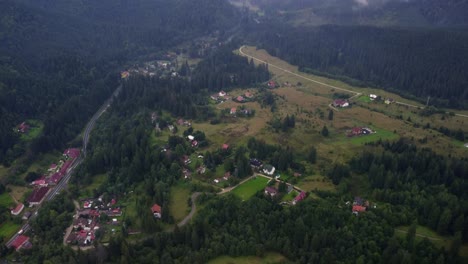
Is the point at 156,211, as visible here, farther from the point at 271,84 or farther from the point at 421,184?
the point at 271,84

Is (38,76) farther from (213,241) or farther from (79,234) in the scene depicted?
(213,241)

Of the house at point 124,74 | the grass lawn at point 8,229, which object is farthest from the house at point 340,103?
the grass lawn at point 8,229

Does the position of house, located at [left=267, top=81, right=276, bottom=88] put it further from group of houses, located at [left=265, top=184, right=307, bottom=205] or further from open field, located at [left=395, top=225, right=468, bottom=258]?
open field, located at [left=395, top=225, right=468, bottom=258]

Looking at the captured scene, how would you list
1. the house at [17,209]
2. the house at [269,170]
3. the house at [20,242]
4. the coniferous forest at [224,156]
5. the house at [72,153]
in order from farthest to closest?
the house at [72,153] < the house at [269,170] < the house at [17,209] < the house at [20,242] < the coniferous forest at [224,156]

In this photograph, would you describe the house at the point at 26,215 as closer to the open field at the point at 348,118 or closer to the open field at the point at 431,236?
the open field at the point at 348,118

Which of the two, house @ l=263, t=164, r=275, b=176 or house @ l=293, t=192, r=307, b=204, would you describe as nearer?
house @ l=293, t=192, r=307, b=204

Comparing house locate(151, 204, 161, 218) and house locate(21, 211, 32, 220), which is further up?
house locate(151, 204, 161, 218)

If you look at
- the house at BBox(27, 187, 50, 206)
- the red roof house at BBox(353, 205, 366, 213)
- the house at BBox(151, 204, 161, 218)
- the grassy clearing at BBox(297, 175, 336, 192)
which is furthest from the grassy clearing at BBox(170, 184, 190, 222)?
the red roof house at BBox(353, 205, 366, 213)
